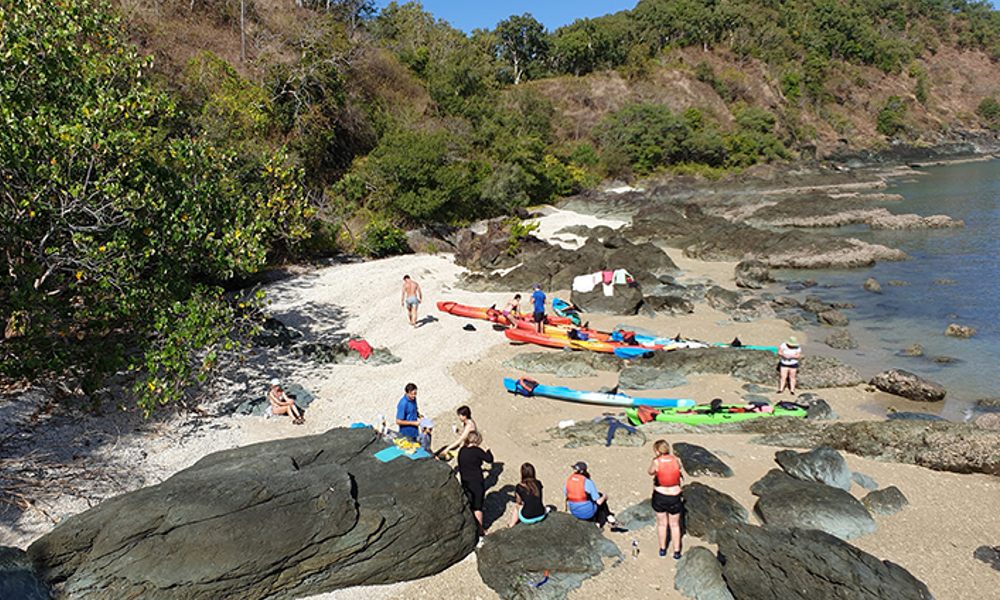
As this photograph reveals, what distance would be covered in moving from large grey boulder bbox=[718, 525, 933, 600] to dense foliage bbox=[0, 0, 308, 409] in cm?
1011

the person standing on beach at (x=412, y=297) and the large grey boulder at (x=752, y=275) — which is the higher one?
the person standing on beach at (x=412, y=297)

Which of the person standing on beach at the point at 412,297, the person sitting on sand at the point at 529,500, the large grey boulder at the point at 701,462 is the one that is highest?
the person standing on beach at the point at 412,297

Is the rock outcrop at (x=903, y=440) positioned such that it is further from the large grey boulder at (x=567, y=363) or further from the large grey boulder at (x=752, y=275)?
the large grey boulder at (x=752, y=275)

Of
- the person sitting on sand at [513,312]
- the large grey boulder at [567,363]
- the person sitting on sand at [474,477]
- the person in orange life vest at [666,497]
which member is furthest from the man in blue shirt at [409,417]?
the person sitting on sand at [513,312]

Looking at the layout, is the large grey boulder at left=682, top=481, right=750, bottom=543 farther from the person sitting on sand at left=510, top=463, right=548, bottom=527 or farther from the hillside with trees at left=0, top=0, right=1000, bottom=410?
the hillside with trees at left=0, top=0, right=1000, bottom=410

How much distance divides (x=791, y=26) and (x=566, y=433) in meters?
131

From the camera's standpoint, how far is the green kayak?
1346 cm

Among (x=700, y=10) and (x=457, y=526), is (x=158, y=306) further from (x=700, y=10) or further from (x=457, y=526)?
(x=700, y=10)

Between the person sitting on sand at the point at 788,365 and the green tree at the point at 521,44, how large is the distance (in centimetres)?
7500

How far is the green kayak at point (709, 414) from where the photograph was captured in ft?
44.2

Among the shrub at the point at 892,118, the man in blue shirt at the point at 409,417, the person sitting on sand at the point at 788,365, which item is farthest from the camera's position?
the shrub at the point at 892,118

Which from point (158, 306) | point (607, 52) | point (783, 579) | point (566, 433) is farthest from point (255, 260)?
point (607, 52)

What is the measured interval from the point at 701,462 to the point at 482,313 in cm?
1087

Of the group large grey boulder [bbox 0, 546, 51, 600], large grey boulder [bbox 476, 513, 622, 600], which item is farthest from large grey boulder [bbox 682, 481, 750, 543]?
large grey boulder [bbox 0, 546, 51, 600]
